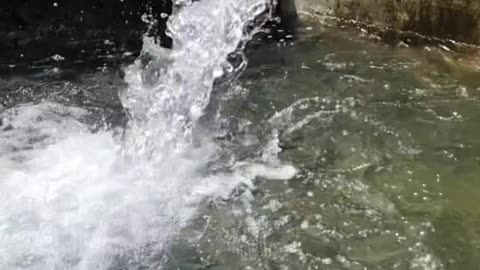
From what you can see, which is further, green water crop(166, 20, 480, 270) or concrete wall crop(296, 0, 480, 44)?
concrete wall crop(296, 0, 480, 44)

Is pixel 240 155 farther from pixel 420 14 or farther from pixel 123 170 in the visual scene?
pixel 420 14

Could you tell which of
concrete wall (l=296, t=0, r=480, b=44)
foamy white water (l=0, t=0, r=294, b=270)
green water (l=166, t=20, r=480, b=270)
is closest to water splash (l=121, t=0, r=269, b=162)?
foamy white water (l=0, t=0, r=294, b=270)

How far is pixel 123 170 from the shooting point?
4434 millimetres

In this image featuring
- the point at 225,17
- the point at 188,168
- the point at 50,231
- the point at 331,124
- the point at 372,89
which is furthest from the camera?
the point at 225,17

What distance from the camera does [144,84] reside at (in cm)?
526

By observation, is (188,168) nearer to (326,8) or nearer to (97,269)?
(97,269)

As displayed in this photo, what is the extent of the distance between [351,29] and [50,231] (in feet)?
11.5

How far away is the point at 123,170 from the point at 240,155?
75 centimetres

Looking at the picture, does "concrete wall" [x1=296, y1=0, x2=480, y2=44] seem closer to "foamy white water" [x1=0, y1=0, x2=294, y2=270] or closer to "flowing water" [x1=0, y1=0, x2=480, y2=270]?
"flowing water" [x1=0, y1=0, x2=480, y2=270]

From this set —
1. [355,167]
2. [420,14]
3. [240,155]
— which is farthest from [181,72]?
[420,14]

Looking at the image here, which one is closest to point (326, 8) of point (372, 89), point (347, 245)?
point (372, 89)

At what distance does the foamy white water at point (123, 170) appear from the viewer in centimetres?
376

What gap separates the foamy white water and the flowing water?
11 mm

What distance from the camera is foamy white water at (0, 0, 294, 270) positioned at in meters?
3.76
